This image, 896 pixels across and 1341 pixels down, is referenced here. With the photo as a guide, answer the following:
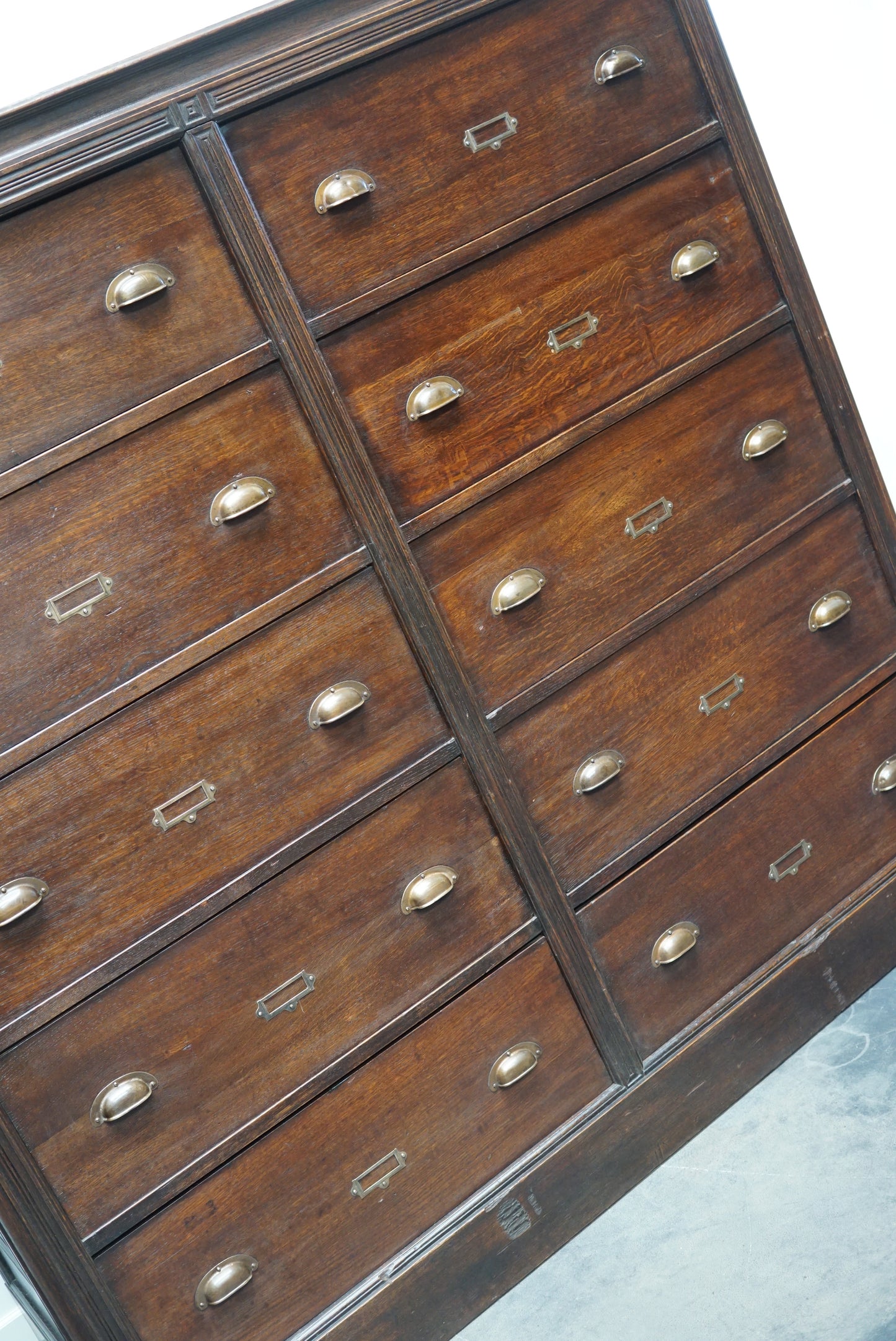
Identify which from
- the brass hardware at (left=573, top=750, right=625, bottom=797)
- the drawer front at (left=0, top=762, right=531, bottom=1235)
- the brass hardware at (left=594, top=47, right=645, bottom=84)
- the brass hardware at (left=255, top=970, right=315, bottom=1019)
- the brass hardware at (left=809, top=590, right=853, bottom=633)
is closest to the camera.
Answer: the drawer front at (left=0, top=762, right=531, bottom=1235)

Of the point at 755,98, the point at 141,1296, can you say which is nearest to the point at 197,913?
the point at 141,1296

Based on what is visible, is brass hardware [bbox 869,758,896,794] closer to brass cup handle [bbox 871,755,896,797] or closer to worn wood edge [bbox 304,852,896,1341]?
brass cup handle [bbox 871,755,896,797]

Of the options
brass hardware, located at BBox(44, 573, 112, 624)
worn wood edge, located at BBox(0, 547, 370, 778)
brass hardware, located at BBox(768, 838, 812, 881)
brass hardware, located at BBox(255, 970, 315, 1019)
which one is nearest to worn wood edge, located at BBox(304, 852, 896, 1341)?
brass hardware, located at BBox(768, 838, 812, 881)

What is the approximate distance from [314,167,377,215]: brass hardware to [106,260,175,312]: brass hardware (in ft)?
0.81

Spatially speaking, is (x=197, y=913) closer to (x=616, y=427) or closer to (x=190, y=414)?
(x=190, y=414)

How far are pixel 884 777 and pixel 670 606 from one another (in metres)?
0.54

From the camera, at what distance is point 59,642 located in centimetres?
165

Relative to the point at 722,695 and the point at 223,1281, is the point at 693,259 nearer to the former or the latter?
the point at 722,695

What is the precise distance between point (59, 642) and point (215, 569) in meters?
0.22

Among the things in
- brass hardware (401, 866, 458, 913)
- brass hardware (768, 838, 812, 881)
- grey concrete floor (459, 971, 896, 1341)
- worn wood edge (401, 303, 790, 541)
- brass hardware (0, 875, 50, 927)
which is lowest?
Answer: grey concrete floor (459, 971, 896, 1341)

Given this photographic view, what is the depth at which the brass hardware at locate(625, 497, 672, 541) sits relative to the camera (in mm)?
2029

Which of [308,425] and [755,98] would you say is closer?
[308,425]

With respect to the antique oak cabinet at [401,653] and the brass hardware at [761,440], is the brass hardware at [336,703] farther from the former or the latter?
the brass hardware at [761,440]

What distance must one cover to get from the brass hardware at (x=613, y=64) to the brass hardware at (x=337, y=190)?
0.42 metres
